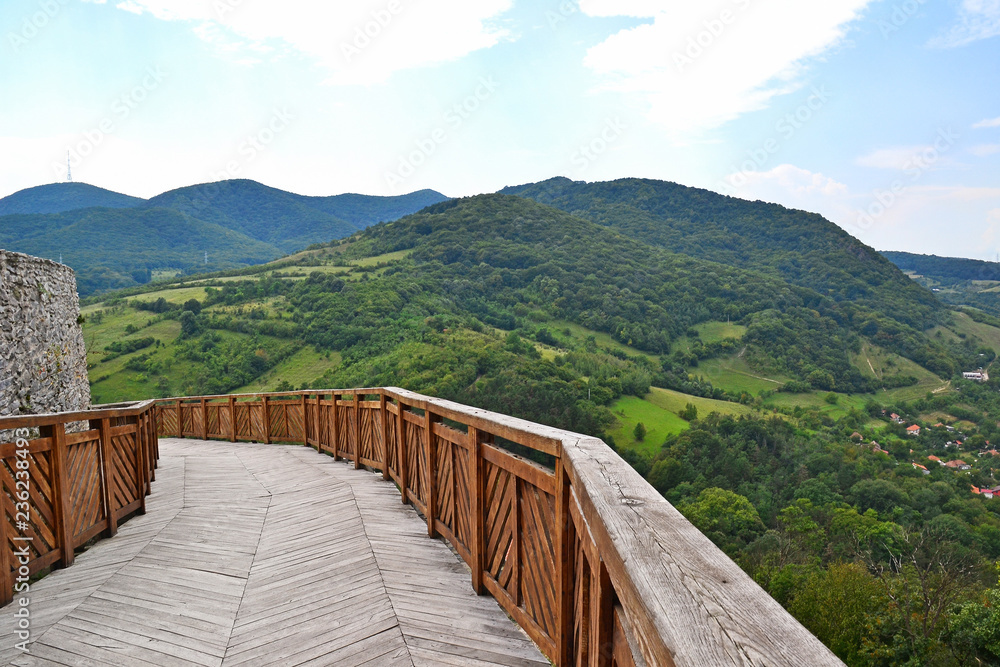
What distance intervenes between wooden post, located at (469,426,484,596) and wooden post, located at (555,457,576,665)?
984 mm

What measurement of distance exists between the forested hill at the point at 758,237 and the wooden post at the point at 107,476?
142100mm

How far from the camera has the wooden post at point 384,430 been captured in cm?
548

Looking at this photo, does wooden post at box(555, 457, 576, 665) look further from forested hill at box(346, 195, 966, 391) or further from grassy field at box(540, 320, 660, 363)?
forested hill at box(346, 195, 966, 391)

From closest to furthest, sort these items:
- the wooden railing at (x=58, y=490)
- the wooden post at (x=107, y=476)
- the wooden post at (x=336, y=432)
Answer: the wooden railing at (x=58, y=490), the wooden post at (x=107, y=476), the wooden post at (x=336, y=432)

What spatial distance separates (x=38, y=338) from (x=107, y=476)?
18.8 ft

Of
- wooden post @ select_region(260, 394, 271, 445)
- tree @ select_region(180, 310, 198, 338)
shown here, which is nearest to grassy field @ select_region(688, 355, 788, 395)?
tree @ select_region(180, 310, 198, 338)

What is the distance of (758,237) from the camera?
156 metres

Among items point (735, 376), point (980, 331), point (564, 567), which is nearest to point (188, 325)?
point (564, 567)

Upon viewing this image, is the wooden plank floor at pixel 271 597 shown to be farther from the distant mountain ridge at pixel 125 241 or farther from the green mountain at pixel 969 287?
the green mountain at pixel 969 287

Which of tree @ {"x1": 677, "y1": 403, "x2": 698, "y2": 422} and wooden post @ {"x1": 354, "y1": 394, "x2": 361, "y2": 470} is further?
tree @ {"x1": 677, "y1": 403, "x2": 698, "y2": 422}

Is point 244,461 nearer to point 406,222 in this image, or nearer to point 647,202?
point 406,222

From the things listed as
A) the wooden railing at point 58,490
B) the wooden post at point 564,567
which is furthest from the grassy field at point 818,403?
the wooden post at point 564,567

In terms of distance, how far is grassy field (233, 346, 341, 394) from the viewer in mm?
56428

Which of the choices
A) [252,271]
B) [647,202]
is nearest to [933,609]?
[252,271]
